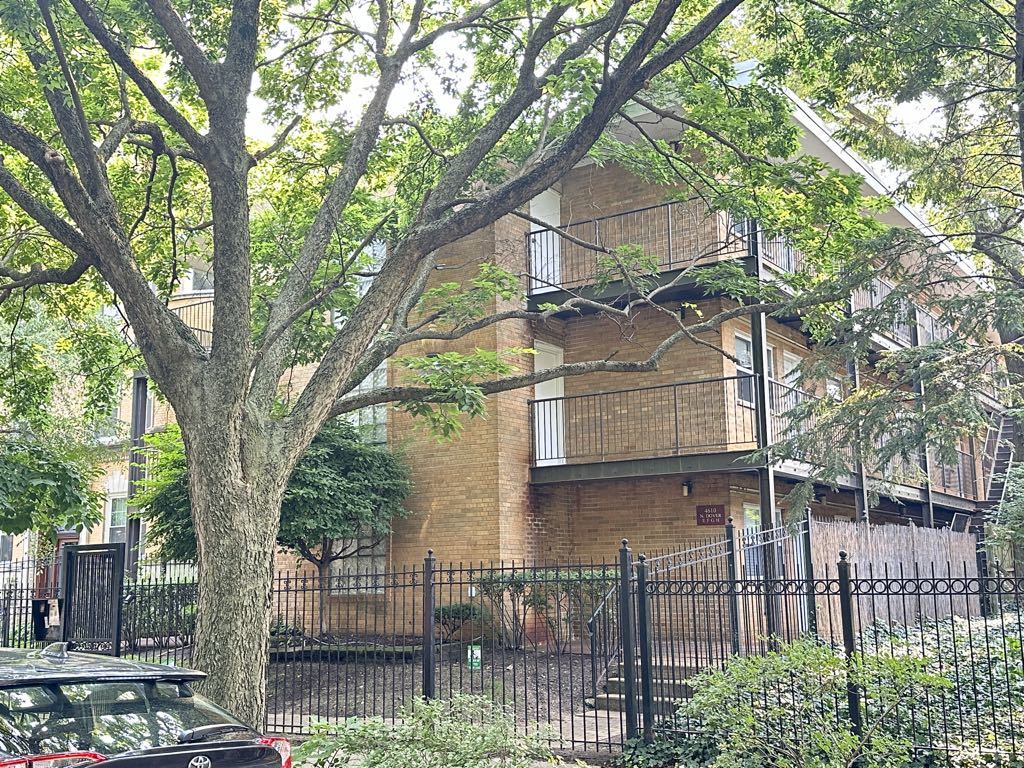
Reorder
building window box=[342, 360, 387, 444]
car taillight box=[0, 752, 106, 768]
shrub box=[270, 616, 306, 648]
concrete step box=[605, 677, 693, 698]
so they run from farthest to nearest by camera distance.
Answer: building window box=[342, 360, 387, 444], shrub box=[270, 616, 306, 648], concrete step box=[605, 677, 693, 698], car taillight box=[0, 752, 106, 768]

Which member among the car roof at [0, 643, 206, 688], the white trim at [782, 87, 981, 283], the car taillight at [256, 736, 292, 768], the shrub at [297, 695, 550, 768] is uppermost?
the white trim at [782, 87, 981, 283]

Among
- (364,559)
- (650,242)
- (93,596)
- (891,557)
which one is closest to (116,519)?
(364,559)

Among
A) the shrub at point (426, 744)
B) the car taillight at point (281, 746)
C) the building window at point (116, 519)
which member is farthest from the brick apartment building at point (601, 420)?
the car taillight at point (281, 746)

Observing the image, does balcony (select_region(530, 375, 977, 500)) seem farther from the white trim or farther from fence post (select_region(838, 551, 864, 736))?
fence post (select_region(838, 551, 864, 736))

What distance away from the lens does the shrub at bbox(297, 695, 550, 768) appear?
643cm

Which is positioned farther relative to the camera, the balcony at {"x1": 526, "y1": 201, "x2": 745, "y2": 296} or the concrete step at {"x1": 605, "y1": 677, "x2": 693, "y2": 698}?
the balcony at {"x1": 526, "y1": 201, "x2": 745, "y2": 296}

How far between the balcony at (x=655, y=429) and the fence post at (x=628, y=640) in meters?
6.18

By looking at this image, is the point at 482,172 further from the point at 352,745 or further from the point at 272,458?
the point at 352,745

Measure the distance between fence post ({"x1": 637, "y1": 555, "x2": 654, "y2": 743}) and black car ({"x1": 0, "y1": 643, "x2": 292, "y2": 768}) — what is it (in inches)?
174

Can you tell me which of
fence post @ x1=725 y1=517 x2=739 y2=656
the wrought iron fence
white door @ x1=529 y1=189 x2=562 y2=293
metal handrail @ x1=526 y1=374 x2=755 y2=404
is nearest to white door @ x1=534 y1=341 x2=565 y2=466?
metal handrail @ x1=526 y1=374 x2=755 y2=404

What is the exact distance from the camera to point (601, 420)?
16969mm

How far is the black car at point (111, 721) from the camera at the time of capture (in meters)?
4.44

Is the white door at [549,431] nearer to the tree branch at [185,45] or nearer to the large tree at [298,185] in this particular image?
the large tree at [298,185]

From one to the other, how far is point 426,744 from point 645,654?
9.79ft
